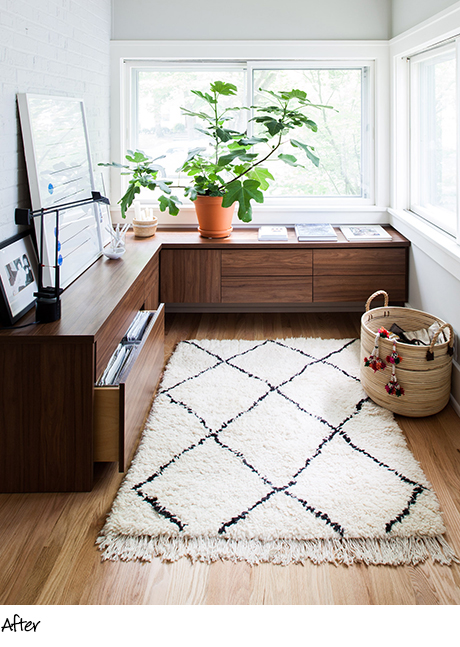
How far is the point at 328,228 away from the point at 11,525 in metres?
2.65

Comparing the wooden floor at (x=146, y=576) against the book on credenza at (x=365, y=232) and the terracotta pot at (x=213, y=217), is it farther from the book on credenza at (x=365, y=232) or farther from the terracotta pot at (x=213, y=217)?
the terracotta pot at (x=213, y=217)

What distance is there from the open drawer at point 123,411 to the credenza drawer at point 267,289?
1.28 metres

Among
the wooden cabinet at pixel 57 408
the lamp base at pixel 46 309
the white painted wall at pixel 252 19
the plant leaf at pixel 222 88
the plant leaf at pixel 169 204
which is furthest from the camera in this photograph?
the white painted wall at pixel 252 19

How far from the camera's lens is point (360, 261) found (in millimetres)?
3459

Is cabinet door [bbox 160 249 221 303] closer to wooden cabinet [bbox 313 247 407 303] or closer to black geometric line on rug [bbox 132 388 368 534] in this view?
wooden cabinet [bbox 313 247 407 303]

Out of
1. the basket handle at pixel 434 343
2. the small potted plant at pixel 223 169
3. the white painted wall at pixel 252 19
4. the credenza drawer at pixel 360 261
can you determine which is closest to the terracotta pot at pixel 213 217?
the small potted plant at pixel 223 169

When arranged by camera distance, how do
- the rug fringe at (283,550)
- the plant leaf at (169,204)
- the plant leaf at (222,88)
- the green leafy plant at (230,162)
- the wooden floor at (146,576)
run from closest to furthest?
1. the wooden floor at (146,576)
2. the rug fringe at (283,550)
3. the green leafy plant at (230,162)
4. the plant leaf at (222,88)
5. the plant leaf at (169,204)

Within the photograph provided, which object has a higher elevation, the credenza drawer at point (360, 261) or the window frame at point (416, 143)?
the window frame at point (416, 143)

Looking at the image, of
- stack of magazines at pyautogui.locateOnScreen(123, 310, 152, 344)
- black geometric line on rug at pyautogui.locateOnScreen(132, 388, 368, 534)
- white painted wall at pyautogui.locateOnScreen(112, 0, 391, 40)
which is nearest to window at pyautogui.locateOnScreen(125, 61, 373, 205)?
white painted wall at pyautogui.locateOnScreen(112, 0, 391, 40)

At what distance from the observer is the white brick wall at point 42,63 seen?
2.19m

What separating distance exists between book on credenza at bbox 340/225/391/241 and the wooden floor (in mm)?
1944
